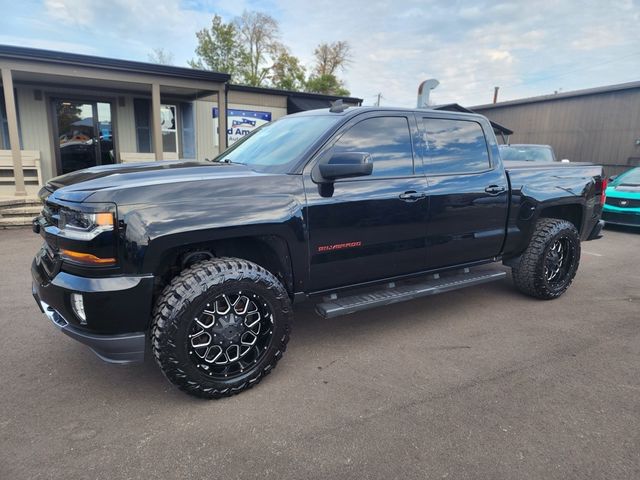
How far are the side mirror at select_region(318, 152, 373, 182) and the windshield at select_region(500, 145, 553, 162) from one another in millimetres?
8864

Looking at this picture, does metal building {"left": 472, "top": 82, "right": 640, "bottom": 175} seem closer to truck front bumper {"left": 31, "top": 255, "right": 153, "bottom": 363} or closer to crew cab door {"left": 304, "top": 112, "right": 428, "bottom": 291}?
crew cab door {"left": 304, "top": 112, "right": 428, "bottom": 291}

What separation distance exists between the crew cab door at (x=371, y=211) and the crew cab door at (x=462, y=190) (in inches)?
6.3

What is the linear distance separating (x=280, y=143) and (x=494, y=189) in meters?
2.13

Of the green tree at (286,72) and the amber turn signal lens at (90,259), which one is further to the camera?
the green tree at (286,72)

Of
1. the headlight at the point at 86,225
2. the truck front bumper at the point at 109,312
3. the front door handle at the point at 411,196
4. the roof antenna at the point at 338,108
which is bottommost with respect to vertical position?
the truck front bumper at the point at 109,312

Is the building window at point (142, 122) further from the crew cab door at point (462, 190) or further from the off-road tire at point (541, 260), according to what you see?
the off-road tire at point (541, 260)

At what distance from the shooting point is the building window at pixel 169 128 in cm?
1328

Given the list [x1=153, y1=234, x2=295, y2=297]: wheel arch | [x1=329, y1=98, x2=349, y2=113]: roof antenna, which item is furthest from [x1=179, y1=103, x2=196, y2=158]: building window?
[x1=153, y1=234, x2=295, y2=297]: wheel arch

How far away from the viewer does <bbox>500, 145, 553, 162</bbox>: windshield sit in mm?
10484

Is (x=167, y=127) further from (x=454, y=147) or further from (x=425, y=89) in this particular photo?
(x=454, y=147)

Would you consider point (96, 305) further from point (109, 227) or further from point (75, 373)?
point (75, 373)

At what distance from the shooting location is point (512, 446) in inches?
91.3

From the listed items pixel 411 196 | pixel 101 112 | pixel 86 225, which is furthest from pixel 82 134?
pixel 411 196

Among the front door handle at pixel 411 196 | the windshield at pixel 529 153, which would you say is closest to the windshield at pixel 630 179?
the windshield at pixel 529 153
